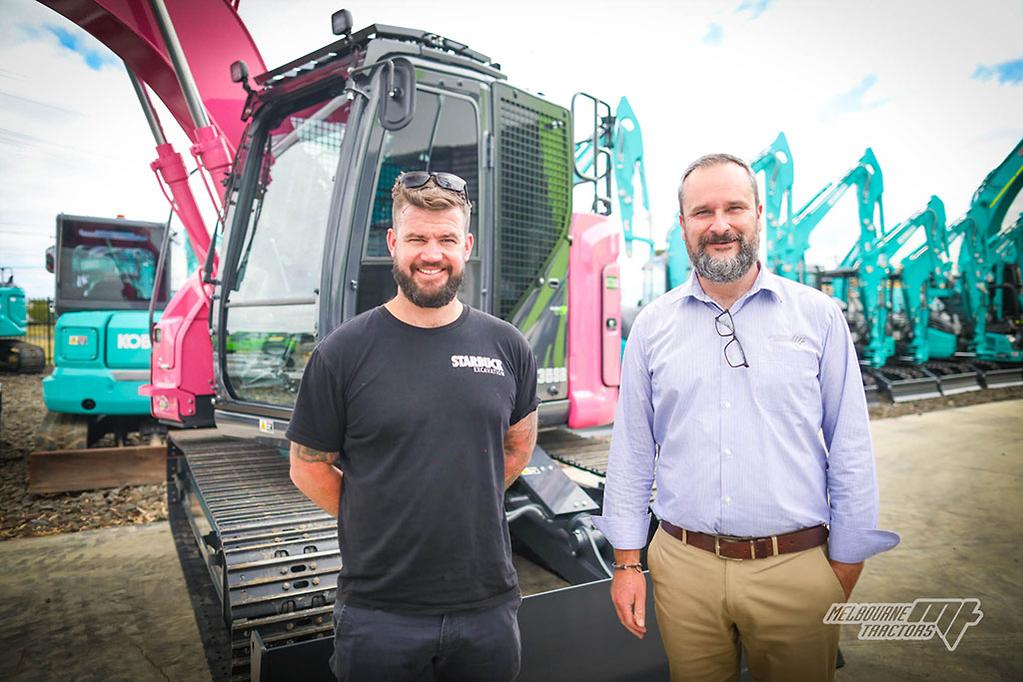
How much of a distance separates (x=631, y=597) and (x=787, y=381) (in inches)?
28.4

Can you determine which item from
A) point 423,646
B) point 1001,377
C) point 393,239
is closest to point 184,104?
point 393,239

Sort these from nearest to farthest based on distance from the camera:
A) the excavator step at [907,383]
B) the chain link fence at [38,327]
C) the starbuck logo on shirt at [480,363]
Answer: the starbuck logo on shirt at [480,363], the excavator step at [907,383], the chain link fence at [38,327]

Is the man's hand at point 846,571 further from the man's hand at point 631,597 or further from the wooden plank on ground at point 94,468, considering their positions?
the wooden plank on ground at point 94,468

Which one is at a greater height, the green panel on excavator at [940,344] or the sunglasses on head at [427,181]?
the sunglasses on head at [427,181]

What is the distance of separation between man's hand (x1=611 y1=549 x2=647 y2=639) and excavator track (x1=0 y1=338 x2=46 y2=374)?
16098 millimetres

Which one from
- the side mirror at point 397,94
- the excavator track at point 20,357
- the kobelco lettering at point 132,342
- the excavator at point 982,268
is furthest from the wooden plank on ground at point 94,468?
the excavator at point 982,268

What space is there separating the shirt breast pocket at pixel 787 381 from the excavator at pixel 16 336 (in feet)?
49.5

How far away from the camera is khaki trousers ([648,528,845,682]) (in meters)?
1.72

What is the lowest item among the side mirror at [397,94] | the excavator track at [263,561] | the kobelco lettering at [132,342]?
the excavator track at [263,561]

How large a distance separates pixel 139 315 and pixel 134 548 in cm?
332

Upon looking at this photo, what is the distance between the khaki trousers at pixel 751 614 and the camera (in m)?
1.72

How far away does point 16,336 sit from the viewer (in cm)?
1409

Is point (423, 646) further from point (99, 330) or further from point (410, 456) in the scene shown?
point (99, 330)

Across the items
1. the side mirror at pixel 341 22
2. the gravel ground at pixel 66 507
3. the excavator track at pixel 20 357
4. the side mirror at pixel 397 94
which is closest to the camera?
the side mirror at pixel 397 94
